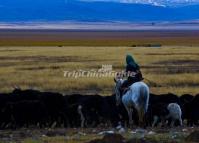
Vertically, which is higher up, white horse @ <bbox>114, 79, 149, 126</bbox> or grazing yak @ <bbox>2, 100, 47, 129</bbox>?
white horse @ <bbox>114, 79, 149, 126</bbox>

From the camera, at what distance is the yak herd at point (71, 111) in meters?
17.1

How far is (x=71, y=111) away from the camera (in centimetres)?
1744

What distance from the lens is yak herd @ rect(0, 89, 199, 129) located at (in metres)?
17.1

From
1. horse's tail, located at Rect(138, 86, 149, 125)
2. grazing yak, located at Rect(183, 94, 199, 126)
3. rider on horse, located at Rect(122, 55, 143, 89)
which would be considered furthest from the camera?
grazing yak, located at Rect(183, 94, 199, 126)

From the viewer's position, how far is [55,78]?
30781mm

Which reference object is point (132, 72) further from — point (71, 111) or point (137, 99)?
point (71, 111)

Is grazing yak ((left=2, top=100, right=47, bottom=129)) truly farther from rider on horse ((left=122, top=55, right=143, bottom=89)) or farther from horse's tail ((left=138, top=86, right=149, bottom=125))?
horse's tail ((left=138, top=86, right=149, bottom=125))

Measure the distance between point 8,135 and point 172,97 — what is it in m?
5.43

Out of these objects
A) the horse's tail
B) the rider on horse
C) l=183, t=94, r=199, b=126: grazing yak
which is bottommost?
l=183, t=94, r=199, b=126: grazing yak

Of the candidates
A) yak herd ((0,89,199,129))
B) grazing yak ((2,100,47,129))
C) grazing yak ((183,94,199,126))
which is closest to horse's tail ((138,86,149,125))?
yak herd ((0,89,199,129))

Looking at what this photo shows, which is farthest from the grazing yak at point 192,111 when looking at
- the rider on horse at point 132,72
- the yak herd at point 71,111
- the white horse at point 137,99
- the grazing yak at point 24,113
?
the grazing yak at point 24,113

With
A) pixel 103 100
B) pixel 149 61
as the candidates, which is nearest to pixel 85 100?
pixel 103 100

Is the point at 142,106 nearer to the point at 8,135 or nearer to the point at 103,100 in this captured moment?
the point at 103,100

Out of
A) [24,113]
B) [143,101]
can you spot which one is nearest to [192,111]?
[143,101]
